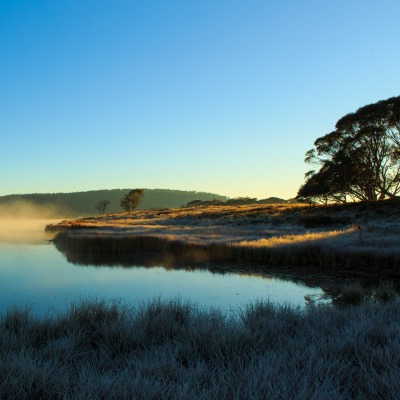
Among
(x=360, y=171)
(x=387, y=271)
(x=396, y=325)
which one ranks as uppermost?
(x=360, y=171)

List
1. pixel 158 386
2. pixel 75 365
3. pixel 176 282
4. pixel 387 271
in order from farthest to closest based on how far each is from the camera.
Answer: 1. pixel 387 271
2. pixel 176 282
3. pixel 75 365
4. pixel 158 386

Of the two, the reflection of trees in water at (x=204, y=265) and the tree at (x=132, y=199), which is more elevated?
the tree at (x=132, y=199)

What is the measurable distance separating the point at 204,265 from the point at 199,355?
13.1 m

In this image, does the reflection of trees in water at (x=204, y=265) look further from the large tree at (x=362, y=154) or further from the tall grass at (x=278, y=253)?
the large tree at (x=362, y=154)

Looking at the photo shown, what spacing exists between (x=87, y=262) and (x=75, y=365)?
15227 mm

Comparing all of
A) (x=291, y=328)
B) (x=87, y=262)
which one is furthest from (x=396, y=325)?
(x=87, y=262)

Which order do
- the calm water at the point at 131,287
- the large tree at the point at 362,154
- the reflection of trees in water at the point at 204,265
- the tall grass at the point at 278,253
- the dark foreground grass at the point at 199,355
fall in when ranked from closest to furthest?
the dark foreground grass at the point at 199,355, the calm water at the point at 131,287, the reflection of trees in water at the point at 204,265, the tall grass at the point at 278,253, the large tree at the point at 362,154

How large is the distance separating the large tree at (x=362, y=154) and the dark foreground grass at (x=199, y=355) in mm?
38364

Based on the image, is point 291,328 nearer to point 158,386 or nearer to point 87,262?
point 158,386

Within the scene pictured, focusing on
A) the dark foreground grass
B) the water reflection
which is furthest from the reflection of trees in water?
the dark foreground grass

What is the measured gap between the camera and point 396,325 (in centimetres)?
569

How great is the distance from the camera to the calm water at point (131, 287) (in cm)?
1090

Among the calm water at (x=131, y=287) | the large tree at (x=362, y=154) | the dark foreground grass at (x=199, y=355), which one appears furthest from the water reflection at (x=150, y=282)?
the large tree at (x=362, y=154)

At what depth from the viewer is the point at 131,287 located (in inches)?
514
